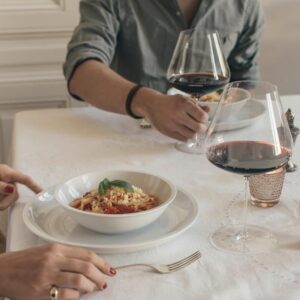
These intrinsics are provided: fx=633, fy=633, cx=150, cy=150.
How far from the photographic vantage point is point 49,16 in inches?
86.6

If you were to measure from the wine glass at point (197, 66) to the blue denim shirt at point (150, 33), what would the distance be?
1.14 ft

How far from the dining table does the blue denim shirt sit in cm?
24

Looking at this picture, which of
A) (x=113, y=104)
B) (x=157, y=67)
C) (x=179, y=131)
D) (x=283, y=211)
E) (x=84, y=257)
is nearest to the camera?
(x=84, y=257)

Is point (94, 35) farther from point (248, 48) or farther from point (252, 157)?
point (252, 157)

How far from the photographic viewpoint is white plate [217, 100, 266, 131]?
2.72 feet

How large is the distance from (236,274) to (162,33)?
3.43 feet

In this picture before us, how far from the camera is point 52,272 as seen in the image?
769mm

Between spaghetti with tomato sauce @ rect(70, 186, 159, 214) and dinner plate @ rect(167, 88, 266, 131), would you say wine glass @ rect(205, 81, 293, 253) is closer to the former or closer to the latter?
dinner plate @ rect(167, 88, 266, 131)

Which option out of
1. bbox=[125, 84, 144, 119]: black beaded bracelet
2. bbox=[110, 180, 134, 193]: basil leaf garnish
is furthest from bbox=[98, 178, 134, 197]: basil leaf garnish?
bbox=[125, 84, 144, 119]: black beaded bracelet

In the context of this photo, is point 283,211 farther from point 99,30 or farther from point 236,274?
point 99,30

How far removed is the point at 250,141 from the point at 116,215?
21 cm

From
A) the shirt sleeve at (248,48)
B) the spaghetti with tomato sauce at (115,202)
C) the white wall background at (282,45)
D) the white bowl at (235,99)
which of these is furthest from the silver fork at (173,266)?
the white wall background at (282,45)

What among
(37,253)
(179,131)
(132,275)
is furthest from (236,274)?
(179,131)

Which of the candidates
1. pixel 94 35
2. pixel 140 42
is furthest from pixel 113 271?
pixel 140 42
